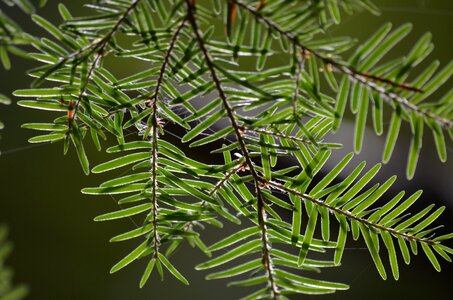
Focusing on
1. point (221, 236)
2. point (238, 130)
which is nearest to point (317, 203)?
point (238, 130)

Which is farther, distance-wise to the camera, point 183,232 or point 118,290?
point 118,290

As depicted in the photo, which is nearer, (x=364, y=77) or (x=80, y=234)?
(x=364, y=77)

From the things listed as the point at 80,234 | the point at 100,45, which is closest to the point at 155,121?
the point at 100,45

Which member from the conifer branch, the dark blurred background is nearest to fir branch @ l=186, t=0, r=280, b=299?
the conifer branch

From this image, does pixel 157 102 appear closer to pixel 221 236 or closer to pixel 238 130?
pixel 238 130

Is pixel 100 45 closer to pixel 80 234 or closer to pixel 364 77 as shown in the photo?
pixel 364 77

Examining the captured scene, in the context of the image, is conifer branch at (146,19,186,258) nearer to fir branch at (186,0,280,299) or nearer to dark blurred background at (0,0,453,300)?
fir branch at (186,0,280,299)

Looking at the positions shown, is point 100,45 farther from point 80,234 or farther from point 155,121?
point 80,234

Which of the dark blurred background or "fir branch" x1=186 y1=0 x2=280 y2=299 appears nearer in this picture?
"fir branch" x1=186 y1=0 x2=280 y2=299
